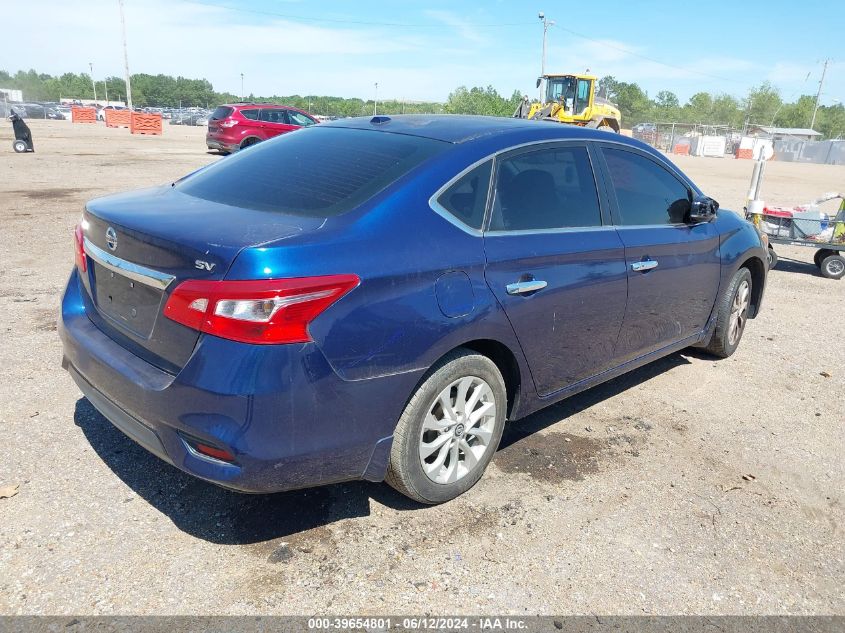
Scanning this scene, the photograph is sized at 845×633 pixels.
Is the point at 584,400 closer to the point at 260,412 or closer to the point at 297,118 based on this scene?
the point at 260,412

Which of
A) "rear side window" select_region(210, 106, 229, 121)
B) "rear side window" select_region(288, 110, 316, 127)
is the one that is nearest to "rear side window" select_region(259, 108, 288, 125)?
"rear side window" select_region(288, 110, 316, 127)

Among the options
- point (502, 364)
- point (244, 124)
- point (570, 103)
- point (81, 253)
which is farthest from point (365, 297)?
point (570, 103)

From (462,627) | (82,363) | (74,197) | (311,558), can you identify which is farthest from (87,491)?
(74,197)

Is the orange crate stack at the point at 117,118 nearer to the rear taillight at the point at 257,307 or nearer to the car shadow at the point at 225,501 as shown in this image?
the car shadow at the point at 225,501

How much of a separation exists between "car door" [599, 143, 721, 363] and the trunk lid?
209 cm

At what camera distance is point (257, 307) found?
7.51 feet

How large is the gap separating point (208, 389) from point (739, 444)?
3208 mm

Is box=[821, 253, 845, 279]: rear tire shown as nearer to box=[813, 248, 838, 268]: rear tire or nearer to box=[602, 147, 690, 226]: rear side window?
box=[813, 248, 838, 268]: rear tire

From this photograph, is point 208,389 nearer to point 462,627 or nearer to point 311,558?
point 311,558

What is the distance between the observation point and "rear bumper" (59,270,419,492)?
7.59 feet

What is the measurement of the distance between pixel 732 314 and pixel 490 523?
323 cm

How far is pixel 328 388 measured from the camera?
2.43m

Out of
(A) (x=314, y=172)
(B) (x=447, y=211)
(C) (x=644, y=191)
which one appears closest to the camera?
(B) (x=447, y=211)

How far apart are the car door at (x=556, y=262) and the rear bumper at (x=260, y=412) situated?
0.79 m
